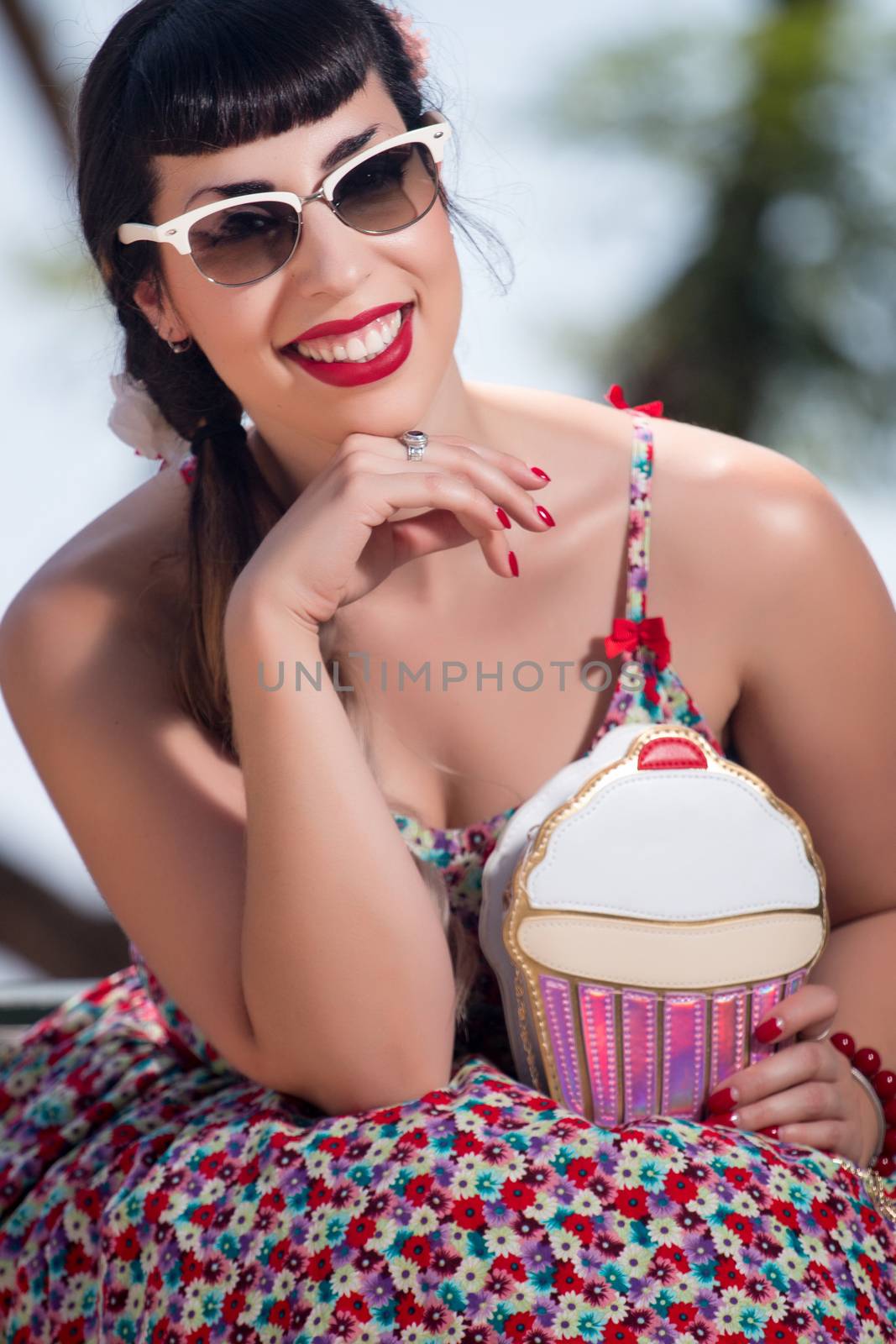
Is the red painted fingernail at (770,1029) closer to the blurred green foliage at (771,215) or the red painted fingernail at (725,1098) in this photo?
the red painted fingernail at (725,1098)

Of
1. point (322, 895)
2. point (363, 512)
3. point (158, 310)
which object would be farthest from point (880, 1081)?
point (158, 310)

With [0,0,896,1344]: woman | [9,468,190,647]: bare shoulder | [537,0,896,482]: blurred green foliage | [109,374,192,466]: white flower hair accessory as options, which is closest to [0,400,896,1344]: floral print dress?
[0,0,896,1344]: woman

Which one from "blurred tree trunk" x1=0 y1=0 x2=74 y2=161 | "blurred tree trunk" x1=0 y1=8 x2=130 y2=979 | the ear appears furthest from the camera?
"blurred tree trunk" x1=0 y1=8 x2=130 y2=979

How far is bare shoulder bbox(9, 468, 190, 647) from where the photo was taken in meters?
1.74

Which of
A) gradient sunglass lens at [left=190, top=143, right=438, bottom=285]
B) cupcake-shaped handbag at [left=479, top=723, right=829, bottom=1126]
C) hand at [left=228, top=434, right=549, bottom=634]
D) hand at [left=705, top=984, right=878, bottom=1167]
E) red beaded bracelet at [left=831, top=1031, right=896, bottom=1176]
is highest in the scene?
gradient sunglass lens at [left=190, top=143, right=438, bottom=285]

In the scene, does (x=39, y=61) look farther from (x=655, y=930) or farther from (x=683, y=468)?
(x=655, y=930)

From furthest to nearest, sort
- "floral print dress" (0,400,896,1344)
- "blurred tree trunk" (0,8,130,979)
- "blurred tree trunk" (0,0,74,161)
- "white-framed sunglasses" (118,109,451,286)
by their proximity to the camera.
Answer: "blurred tree trunk" (0,8,130,979)
"blurred tree trunk" (0,0,74,161)
"white-framed sunglasses" (118,109,451,286)
"floral print dress" (0,400,896,1344)

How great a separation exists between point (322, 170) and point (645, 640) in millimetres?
Result: 647

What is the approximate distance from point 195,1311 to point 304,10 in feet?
4.29

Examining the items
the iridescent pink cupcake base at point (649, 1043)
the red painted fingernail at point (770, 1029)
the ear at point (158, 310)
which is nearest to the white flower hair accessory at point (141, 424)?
the ear at point (158, 310)

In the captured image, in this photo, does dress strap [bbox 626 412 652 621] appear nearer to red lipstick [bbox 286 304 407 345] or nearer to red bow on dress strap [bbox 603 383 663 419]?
red bow on dress strap [bbox 603 383 663 419]

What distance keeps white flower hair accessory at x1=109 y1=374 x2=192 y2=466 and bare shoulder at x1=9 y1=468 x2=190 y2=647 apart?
0.23ft

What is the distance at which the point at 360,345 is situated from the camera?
4.93 ft

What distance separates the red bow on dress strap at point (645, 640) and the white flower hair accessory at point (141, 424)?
64cm
